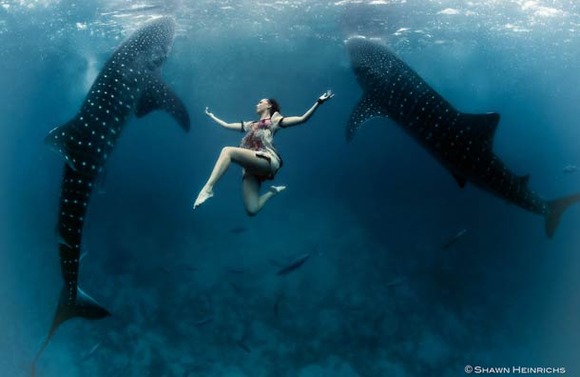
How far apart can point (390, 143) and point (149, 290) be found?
4122 cm

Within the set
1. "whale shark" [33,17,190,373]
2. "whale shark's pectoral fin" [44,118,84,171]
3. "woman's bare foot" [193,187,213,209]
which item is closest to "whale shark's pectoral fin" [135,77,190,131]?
"whale shark" [33,17,190,373]

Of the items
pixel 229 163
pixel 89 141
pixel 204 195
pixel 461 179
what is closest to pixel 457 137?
pixel 461 179

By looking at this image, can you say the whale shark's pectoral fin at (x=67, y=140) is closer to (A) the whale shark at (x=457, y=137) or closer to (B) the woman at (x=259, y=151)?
(B) the woman at (x=259, y=151)

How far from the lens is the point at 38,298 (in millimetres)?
21766

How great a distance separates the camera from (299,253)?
77.6ft

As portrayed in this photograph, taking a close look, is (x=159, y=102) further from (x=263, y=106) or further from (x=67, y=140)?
(x=263, y=106)

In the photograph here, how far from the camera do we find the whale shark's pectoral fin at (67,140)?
5.79 m

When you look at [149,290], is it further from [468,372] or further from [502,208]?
[502,208]

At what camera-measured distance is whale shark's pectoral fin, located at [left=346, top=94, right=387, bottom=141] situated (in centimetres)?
992

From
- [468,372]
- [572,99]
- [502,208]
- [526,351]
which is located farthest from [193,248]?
[572,99]

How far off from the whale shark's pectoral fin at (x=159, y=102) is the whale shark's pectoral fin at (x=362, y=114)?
3.93 metres

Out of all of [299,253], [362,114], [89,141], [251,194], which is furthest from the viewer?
[299,253]

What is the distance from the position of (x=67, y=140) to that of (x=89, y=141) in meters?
0.45

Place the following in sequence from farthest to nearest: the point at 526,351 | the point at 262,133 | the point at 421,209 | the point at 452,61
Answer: the point at 421,209
the point at 452,61
the point at 526,351
the point at 262,133
